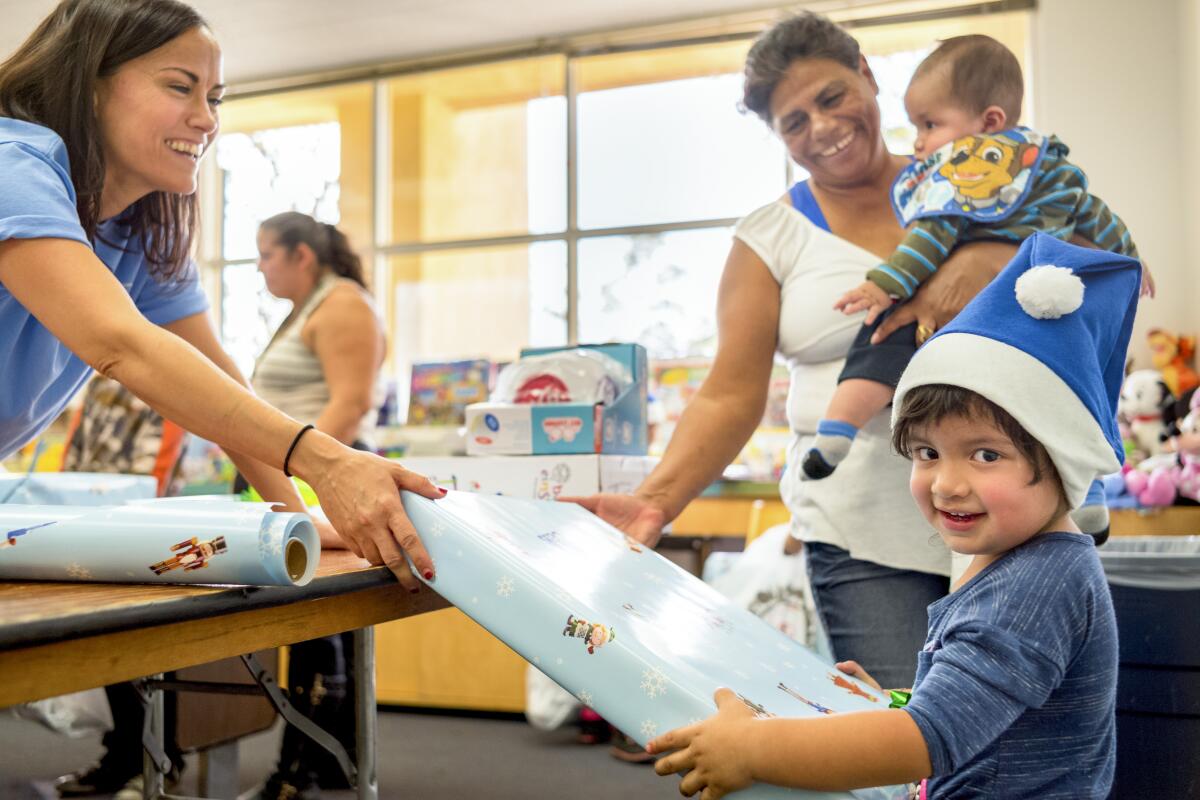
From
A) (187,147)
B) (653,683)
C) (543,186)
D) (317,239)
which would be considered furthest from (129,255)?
(543,186)

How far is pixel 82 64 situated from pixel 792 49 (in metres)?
0.94

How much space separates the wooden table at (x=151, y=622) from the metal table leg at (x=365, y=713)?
478mm

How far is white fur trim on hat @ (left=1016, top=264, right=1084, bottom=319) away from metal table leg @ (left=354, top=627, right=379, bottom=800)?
938 mm

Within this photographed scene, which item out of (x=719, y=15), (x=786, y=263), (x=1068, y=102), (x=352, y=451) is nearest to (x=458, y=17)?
(x=719, y=15)

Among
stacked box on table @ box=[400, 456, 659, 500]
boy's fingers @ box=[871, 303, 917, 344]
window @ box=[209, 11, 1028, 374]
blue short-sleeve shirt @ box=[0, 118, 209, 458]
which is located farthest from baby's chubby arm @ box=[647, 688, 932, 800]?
window @ box=[209, 11, 1028, 374]

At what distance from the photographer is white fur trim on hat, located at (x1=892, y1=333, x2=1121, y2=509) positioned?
Result: 3.18 ft

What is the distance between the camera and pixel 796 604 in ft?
10.6

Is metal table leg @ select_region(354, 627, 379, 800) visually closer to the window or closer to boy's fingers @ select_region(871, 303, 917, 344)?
boy's fingers @ select_region(871, 303, 917, 344)

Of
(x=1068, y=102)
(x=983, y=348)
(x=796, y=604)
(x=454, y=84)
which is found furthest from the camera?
(x=454, y=84)

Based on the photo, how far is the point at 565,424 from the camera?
98.7 inches

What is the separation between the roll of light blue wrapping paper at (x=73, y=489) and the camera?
7.14 feet

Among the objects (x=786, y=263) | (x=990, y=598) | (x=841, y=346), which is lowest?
(x=990, y=598)

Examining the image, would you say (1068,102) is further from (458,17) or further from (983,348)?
(983,348)

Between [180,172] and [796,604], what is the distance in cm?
241
